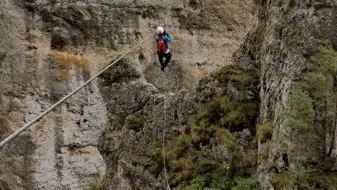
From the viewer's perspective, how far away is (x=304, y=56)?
29.7 ft

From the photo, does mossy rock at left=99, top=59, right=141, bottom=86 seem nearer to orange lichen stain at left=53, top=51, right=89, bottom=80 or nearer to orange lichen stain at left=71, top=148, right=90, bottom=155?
orange lichen stain at left=71, top=148, right=90, bottom=155

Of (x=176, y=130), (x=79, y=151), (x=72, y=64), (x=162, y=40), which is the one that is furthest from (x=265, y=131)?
(x=72, y=64)

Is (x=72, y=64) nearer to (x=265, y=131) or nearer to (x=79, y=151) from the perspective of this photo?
(x=79, y=151)

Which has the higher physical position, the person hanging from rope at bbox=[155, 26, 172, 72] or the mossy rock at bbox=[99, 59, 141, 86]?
the person hanging from rope at bbox=[155, 26, 172, 72]

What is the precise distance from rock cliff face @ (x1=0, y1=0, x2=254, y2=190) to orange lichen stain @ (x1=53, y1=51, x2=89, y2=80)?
0.03 m

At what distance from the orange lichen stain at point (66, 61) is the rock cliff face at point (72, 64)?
3 centimetres

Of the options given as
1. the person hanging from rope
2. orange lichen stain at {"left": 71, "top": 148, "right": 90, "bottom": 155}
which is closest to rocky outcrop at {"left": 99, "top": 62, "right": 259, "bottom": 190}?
the person hanging from rope

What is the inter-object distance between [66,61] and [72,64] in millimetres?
219

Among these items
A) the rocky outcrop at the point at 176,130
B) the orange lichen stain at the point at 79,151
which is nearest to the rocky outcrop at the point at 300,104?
the rocky outcrop at the point at 176,130

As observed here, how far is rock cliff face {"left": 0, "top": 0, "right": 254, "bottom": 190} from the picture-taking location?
20.1 metres

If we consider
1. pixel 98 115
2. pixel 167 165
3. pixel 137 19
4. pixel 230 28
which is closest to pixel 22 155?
pixel 98 115

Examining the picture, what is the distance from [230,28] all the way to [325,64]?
1384cm

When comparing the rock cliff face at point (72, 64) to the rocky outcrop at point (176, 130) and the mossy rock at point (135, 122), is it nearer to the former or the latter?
the rocky outcrop at point (176, 130)

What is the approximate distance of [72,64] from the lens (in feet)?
68.9
